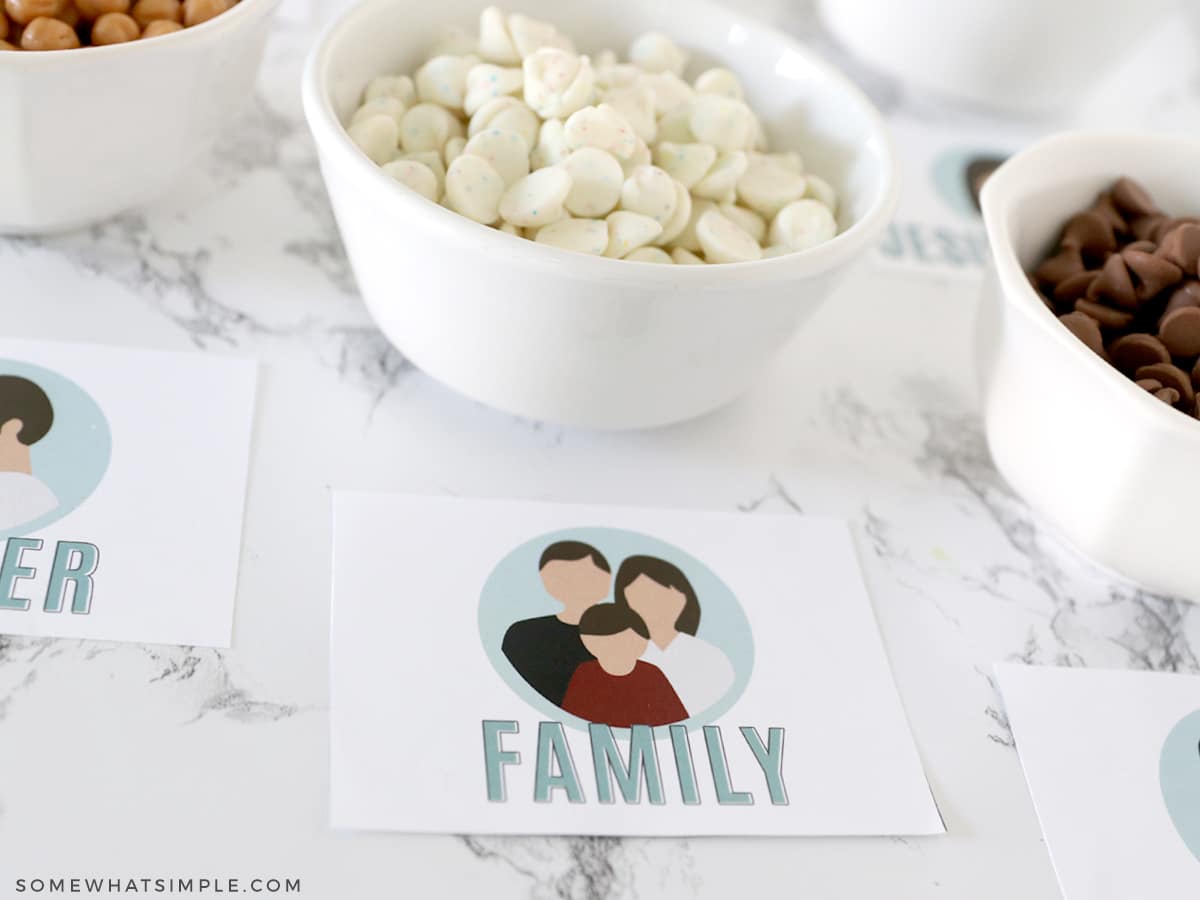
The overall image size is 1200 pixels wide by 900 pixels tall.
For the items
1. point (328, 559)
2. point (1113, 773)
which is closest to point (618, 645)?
point (328, 559)

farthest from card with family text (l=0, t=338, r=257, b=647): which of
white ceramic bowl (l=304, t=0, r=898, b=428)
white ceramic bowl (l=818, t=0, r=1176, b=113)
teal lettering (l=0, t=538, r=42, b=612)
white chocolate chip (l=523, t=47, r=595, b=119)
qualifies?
white ceramic bowl (l=818, t=0, r=1176, b=113)

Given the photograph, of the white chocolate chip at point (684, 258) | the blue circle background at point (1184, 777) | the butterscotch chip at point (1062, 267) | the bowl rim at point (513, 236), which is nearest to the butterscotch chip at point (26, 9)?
the bowl rim at point (513, 236)

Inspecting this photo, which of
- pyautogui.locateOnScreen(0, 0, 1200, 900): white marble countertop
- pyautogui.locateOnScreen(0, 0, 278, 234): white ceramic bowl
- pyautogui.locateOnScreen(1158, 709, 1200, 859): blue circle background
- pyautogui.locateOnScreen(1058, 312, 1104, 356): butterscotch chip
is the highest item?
pyautogui.locateOnScreen(1058, 312, 1104, 356): butterscotch chip

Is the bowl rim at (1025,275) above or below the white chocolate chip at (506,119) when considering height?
above

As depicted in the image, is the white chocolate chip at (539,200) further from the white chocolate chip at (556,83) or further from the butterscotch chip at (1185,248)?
the butterscotch chip at (1185,248)

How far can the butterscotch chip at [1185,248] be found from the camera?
0.67m

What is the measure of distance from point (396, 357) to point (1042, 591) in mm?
386

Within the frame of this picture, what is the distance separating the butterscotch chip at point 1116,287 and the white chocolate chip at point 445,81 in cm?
37

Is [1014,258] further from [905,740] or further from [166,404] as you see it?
[166,404]

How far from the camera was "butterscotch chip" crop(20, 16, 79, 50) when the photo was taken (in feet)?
1.91

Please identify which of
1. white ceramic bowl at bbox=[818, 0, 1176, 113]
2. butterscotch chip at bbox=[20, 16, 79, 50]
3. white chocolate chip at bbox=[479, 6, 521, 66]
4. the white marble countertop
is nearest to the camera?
the white marble countertop

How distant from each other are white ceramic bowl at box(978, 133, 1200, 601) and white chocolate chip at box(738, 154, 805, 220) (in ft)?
0.35

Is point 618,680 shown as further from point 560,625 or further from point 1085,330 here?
point 1085,330

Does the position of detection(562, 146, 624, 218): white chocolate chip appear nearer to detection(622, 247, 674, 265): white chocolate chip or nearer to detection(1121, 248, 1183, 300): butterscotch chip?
detection(622, 247, 674, 265): white chocolate chip
